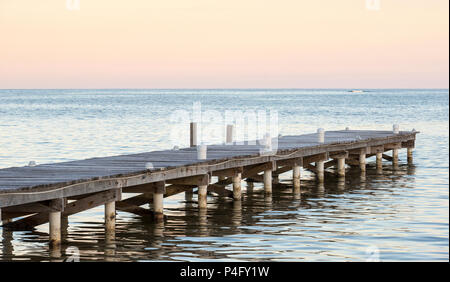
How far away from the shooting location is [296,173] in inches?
1002

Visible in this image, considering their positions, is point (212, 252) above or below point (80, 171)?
below

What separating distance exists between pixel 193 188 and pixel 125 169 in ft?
16.6

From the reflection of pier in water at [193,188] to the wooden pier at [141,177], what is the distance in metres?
0.02

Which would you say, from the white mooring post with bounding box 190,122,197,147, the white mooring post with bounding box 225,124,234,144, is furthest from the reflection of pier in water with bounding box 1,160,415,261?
the white mooring post with bounding box 190,122,197,147

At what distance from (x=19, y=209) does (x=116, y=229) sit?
329 centimetres

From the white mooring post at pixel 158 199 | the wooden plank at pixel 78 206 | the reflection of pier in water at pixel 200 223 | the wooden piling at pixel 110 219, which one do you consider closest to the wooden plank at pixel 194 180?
the reflection of pier in water at pixel 200 223

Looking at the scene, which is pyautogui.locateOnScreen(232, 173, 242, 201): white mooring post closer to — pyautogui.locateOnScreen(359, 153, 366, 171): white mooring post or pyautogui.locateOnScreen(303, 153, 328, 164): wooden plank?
pyautogui.locateOnScreen(303, 153, 328, 164): wooden plank

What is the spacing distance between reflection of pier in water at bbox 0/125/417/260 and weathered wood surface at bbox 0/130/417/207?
0.9 inches

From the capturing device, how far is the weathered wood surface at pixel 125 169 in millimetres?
15234
